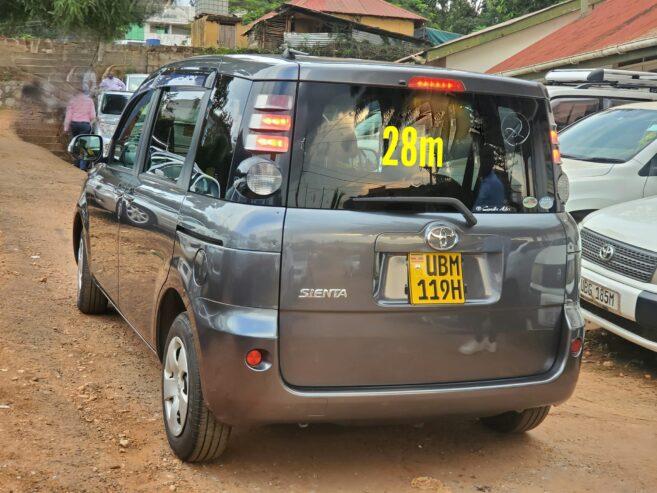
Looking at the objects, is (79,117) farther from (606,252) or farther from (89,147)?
(606,252)

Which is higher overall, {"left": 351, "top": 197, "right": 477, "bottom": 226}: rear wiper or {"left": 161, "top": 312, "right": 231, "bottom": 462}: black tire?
{"left": 351, "top": 197, "right": 477, "bottom": 226}: rear wiper

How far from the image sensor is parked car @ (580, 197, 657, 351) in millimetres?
5469

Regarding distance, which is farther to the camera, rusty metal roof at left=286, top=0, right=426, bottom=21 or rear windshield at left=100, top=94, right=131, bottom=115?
rusty metal roof at left=286, top=0, right=426, bottom=21

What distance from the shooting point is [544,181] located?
3797mm

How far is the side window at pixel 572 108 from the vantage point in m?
10.2

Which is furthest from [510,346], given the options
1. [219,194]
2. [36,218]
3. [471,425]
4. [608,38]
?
[608,38]

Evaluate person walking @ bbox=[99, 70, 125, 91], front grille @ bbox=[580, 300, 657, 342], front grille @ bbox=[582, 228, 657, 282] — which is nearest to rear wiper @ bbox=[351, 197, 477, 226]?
front grille @ bbox=[582, 228, 657, 282]

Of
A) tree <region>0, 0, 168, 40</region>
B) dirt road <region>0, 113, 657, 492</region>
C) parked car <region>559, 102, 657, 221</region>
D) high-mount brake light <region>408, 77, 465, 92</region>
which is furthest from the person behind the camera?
tree <region>0, 0, 168, 40</region>

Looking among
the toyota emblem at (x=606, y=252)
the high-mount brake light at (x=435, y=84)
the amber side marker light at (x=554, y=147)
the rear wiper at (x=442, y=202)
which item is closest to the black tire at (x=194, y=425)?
the rear wiper at (x=442, y=202)

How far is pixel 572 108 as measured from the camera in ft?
34.1

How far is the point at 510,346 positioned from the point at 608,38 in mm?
13482

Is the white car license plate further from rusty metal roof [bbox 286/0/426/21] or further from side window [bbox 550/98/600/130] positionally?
rusty metal roof [bbox 286/0/426/21]

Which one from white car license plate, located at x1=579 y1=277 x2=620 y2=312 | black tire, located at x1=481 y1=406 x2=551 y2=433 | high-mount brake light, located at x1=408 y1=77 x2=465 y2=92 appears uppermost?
high-mount brake light, located at x1=408 y1=77 x2=465 y2=92

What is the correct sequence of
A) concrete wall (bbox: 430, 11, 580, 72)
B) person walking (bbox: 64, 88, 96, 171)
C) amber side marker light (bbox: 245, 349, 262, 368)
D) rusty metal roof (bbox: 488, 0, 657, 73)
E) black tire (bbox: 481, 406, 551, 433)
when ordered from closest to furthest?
amber side marker light (bbox: 245, 349, 262, 368), black tire (bbox: 481, 406, 551, 433), rusty metal roof (bbox: 488, 0, 657, 73), person walking (bbox: 64, 88, 96, 171), concrete wall (bbox: 430, 11, 580, 72)
